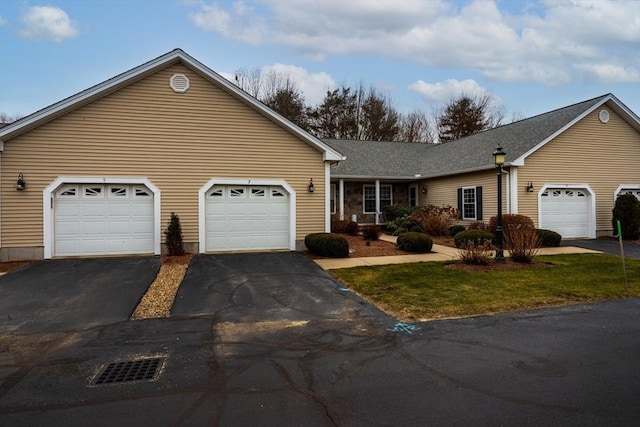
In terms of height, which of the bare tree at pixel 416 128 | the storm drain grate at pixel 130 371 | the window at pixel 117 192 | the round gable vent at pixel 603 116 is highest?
the bare tree at pixel 416 128

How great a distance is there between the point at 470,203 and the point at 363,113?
1961 cm

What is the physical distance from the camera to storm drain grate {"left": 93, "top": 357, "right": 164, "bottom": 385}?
397 cm

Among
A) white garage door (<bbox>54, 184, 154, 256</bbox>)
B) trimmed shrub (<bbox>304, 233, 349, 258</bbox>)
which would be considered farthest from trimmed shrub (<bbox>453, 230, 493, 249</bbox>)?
white garage door (<bbox>54, 184, 154, 256</bbox>)

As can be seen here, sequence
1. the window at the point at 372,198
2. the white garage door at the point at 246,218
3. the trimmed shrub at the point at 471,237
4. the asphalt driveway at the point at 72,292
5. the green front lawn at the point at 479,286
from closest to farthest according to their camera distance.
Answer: the asphalt driveway at the point at 72,292 < the green front lawn at the point at 479,286 < the white garage door at the point at 246,218 < the trimmed shrub at the point at 471,237 < the window at the point at 372,198

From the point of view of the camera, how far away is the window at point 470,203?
56.0 ft

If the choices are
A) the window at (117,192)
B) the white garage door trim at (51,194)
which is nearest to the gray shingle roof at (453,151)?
the window at (117,192)

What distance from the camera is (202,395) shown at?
11.8ft

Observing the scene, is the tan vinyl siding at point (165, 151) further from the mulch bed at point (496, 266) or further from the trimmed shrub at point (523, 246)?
the trimmed shrub at point (523, 246)

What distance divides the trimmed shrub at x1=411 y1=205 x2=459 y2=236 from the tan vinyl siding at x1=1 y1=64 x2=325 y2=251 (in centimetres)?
643

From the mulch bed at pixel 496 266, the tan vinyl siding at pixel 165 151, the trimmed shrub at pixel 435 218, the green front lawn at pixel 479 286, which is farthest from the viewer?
the trimmed shrub at pixel 435 218

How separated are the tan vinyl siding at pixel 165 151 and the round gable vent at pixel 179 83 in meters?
0.17

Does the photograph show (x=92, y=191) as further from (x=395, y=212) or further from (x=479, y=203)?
(x=479, y=203)

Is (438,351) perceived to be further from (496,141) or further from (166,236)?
(496,141)

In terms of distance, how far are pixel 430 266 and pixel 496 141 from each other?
1108 centimetres
